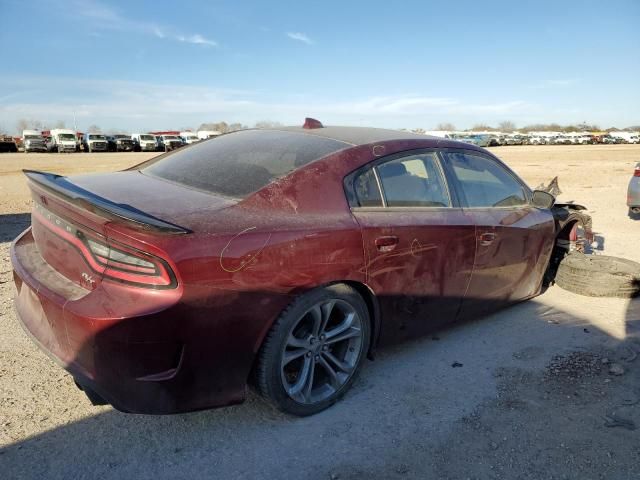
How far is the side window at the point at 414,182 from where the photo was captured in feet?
9.89

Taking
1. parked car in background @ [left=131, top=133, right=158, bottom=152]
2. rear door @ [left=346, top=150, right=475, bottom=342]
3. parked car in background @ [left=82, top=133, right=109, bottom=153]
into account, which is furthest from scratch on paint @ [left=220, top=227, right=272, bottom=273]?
parked car in background @ [left=131, top=133, right=158, bottom=152]

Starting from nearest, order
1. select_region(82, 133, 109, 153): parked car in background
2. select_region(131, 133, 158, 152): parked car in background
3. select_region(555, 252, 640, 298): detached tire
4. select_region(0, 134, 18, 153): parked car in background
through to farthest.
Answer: select_region(555, 252, 640, 298): detached tire < select_region(0, 134, 18, 153): parked car in background < select_region(82, 133, 109, 153): parked car in background < select_region(131, 133, 158, 152): parked car in background

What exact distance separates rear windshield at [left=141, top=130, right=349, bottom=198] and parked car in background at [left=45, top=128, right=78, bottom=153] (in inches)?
1607

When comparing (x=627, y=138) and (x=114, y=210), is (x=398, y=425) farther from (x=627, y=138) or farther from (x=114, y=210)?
(x=627, y=138)

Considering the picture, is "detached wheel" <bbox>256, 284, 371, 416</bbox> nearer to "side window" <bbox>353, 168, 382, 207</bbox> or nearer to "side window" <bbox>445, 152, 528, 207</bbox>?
"side window" <bbox>353, 168, 382, 207</bbox>

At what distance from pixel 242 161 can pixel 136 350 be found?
1.37 metres

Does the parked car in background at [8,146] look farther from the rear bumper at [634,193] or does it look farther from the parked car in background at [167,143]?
the rear bumper at [634,193]

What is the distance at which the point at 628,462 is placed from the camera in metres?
2.36

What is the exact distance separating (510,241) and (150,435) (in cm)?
284

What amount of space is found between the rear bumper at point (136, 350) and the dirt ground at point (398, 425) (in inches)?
12.7

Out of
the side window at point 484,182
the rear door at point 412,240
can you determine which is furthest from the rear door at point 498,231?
the rear door at point 412,240

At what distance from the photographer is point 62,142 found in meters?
38.8

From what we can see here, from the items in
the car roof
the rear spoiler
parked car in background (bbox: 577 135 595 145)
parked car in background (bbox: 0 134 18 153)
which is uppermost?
parked car in background (bbox: 577 135 595 145)

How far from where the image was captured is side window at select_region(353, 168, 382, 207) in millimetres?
2838
